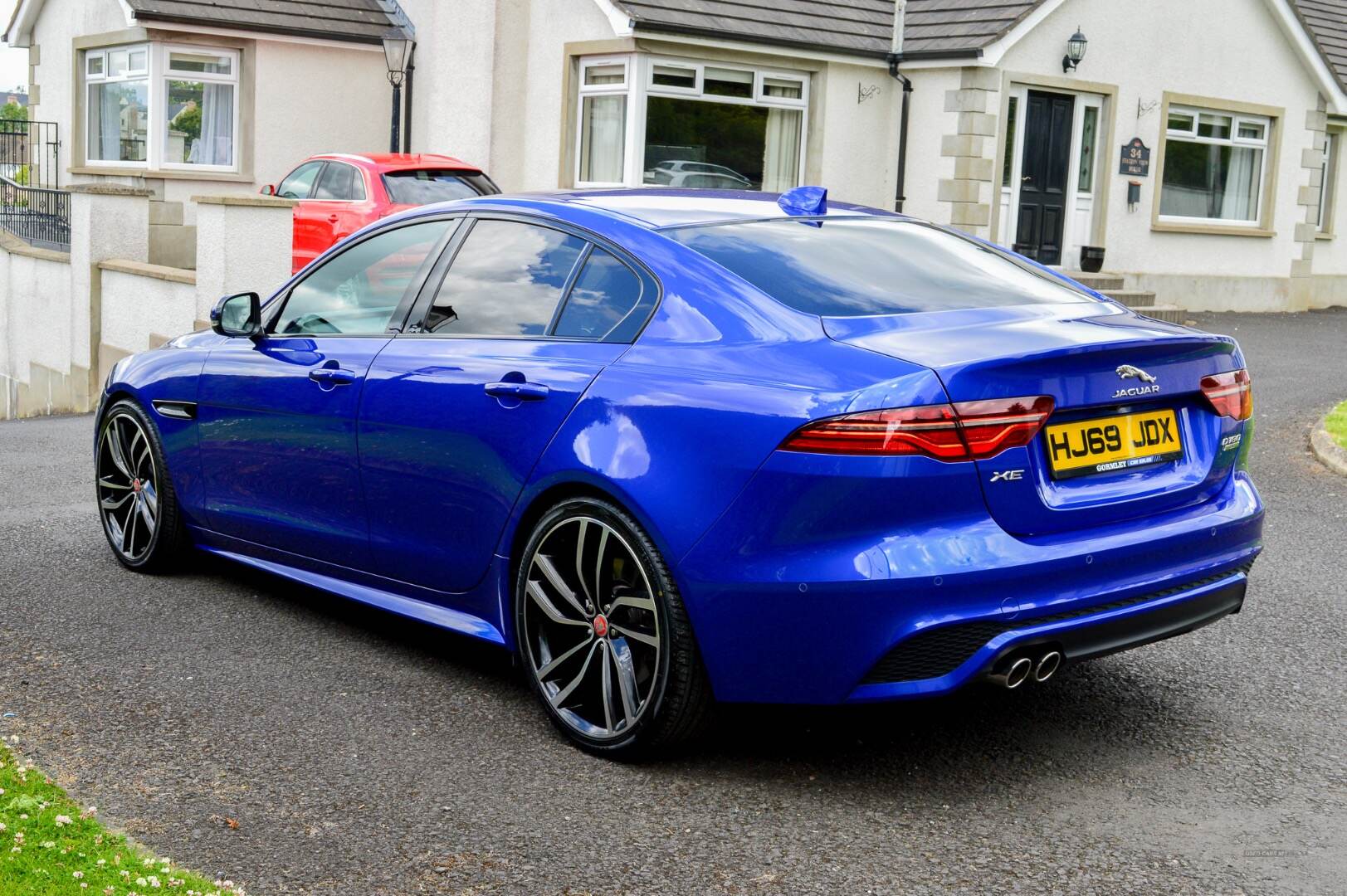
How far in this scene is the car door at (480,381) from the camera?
4523mm

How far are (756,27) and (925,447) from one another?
1694 centimetres

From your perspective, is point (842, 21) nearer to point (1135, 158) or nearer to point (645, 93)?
point (645, 93)

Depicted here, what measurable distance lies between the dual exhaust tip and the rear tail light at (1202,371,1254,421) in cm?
92

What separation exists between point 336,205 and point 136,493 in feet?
37.8

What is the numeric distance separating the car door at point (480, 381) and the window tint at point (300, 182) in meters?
14.0

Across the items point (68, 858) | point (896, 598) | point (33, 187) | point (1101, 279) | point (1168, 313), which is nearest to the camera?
point (68, 858)

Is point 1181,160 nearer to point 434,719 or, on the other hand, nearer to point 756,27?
point 756,27

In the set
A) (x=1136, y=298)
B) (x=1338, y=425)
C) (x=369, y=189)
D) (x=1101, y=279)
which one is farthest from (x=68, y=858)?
(x=1101, y=279)

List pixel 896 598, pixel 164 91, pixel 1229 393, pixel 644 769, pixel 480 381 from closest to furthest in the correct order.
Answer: pixel 896 598, pixel 644 769, pixel 1229 393, pixel 480 381, pixel 164 91

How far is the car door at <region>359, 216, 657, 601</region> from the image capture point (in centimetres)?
452

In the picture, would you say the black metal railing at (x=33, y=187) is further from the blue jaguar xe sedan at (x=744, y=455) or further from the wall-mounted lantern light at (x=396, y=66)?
the blue jaguar xe sedan at (x=744, y=455)

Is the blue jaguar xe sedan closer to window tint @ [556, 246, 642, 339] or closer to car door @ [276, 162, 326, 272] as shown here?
window tint @ [556, 246, 642, 339]

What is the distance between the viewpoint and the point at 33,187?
25234 mm

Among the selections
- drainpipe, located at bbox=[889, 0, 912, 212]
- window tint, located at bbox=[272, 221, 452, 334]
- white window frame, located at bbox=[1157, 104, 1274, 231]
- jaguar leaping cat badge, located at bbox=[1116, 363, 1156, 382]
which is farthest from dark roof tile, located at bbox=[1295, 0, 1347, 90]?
jaguar leaping cat badge, located at bbox=[1116, 363, 1156, 382]
